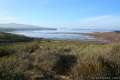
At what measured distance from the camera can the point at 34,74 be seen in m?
6.97

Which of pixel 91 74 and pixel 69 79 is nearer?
pixel 91 74

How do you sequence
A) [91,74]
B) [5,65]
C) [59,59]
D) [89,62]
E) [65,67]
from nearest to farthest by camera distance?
[91,74]
[89,62]
[5,65]
[65,67]
[59,59]

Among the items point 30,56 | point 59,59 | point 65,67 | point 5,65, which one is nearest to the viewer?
point 5,65

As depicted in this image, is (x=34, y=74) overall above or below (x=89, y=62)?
below

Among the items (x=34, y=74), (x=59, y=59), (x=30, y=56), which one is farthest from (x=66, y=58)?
(x=34, y=74)

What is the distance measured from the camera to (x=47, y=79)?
21.4ft

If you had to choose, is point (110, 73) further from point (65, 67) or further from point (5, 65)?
point (5, 65)

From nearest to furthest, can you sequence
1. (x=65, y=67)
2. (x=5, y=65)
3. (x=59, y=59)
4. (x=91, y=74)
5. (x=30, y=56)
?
(x=91, y=74), (x=5, y=65), (x=65, y=67), (x=59, y=59), (x=30, y=56)

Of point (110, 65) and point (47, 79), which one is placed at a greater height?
point (110, 65)

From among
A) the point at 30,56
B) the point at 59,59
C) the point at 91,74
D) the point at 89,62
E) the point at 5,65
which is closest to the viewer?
the point at 91,74

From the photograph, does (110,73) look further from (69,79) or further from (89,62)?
(69,79)

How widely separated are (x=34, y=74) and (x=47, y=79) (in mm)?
668

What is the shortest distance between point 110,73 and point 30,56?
4.75 metres

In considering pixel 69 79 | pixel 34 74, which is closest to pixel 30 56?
pixel 34 74
